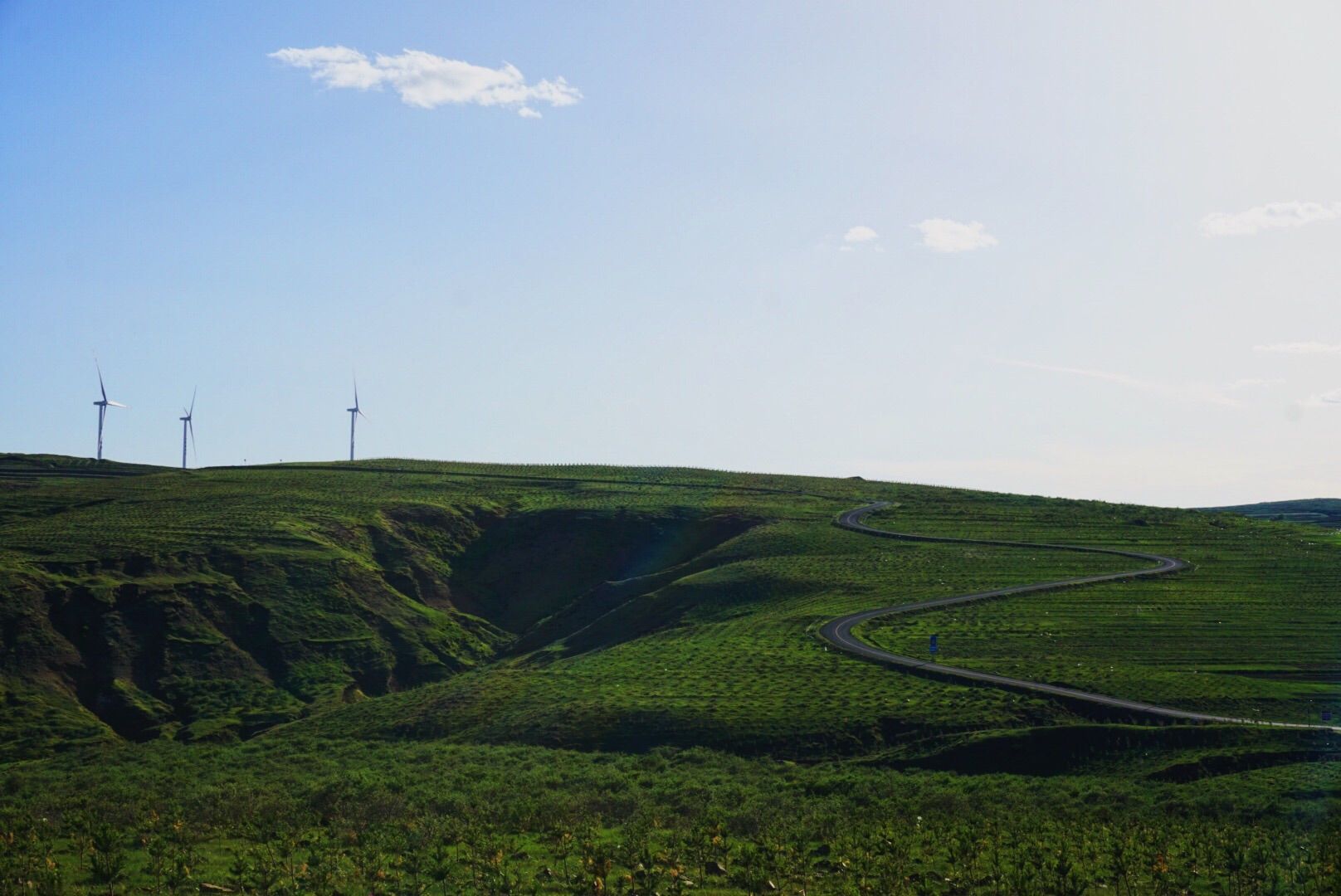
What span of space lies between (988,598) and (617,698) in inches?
1318

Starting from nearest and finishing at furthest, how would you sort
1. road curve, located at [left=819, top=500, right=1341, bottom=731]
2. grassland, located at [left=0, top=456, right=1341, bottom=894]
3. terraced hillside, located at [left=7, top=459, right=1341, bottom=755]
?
1. grassland, located at [left=0, top=456, right=1341, bottom=894]
2. road curve, located at [left=819, top=500, right=1341, bottom=731]
3. terraced hillside, located at [left=7, top=459, right=1341, bottom=755]

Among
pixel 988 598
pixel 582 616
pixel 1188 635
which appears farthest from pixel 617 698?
pixel 1188 635

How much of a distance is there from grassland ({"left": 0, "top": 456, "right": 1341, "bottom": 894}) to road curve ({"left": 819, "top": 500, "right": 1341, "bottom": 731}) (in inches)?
72.2

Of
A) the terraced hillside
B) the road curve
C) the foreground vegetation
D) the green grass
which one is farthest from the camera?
the terraced hillside

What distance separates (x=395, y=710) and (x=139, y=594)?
27158mm

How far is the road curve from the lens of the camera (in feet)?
177

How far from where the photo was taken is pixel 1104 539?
118500mm

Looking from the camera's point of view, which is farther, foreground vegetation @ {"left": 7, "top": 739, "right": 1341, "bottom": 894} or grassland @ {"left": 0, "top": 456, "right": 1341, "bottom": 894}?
grassland @ {"left": 0, "top": 456, "right": 1341, "bottom": 894}

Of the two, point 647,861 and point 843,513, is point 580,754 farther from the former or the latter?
point 843,513

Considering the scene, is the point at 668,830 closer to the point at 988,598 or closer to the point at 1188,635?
the point at 1188,635

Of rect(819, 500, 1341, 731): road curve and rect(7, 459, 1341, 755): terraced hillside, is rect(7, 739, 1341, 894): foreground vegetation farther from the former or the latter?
rect(7, 459, 1341, 755): terraced hillside

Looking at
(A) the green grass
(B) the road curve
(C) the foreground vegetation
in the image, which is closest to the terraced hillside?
(A) the green grass

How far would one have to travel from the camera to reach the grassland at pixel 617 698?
32.8m

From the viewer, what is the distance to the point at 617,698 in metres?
63.3
